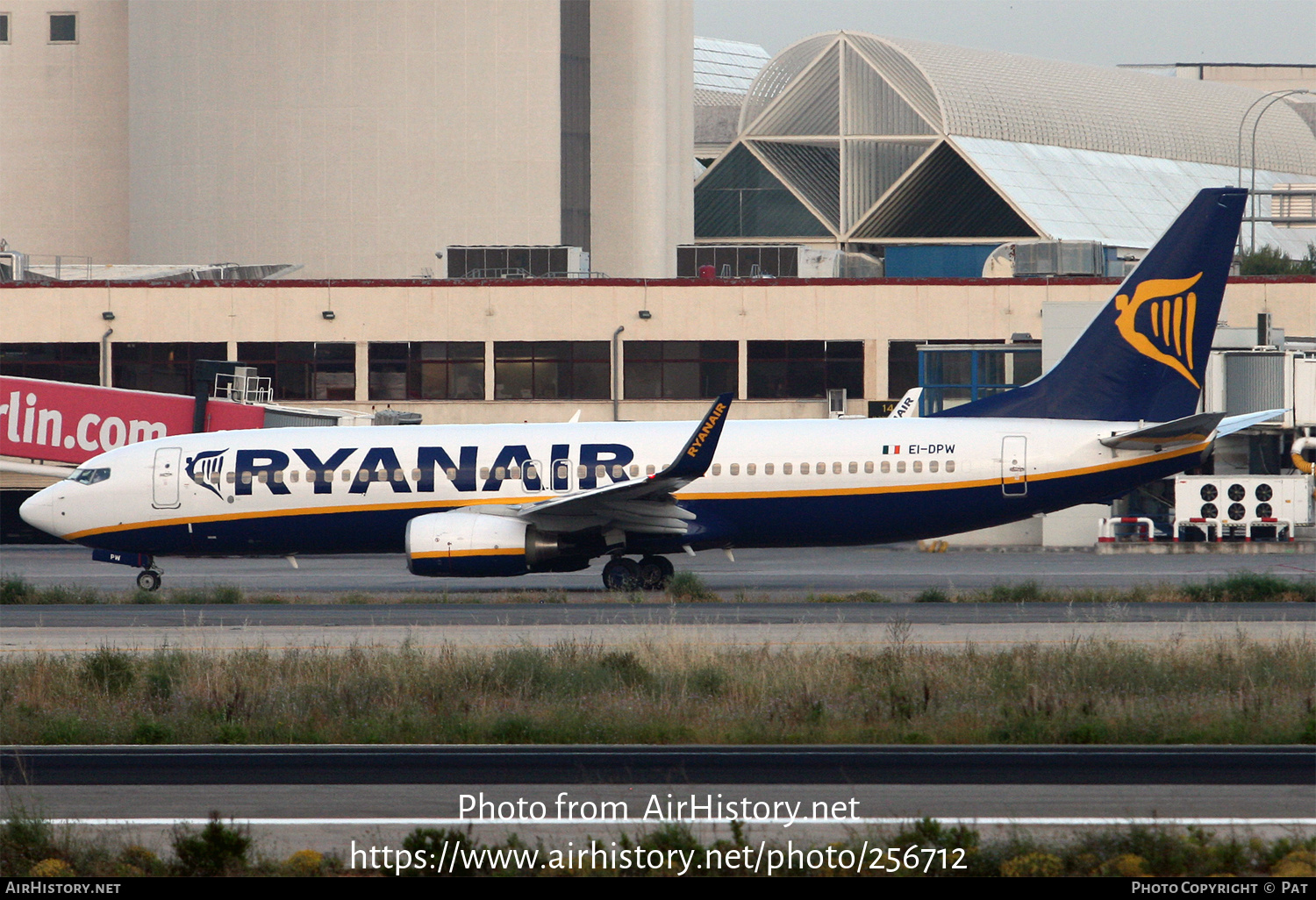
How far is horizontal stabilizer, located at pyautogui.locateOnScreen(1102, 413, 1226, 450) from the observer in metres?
28.7

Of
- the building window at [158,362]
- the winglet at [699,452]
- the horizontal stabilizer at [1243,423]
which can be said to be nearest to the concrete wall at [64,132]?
the building window at [158,362]

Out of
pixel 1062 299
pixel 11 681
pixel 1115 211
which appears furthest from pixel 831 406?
pixel 1115 211

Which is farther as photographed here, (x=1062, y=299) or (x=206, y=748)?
(x=1062, y=299)

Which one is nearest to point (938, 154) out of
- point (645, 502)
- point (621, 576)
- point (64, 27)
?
point (64, 27)

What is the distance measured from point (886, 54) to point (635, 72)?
83.1 ft

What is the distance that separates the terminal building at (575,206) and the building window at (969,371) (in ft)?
0.32

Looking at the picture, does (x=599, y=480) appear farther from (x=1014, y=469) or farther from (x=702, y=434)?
(x=1014, y=469)

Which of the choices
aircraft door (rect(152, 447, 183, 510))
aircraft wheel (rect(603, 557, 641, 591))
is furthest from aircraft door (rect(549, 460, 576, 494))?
aircraft door (rect(152, 447, 183, 510))

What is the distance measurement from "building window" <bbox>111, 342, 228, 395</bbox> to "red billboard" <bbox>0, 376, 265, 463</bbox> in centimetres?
611

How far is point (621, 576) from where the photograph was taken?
31094mm

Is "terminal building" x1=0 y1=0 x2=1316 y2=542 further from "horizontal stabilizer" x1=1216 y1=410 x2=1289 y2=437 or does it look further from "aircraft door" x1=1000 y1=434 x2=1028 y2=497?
"aircraft door" x1=1000 y1=434 x2=1028 y2=497

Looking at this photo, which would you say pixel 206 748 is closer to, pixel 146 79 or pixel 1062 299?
pixel 1062 299

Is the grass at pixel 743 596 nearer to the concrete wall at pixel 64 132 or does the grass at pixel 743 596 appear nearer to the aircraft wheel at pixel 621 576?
the aircraft wheel at pixel 621 576
